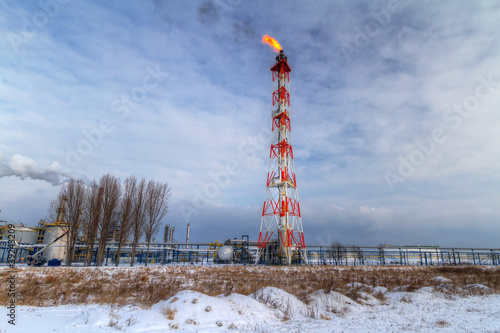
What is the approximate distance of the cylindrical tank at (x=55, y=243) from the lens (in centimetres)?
4288

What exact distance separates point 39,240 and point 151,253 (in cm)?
1920

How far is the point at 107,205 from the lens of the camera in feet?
111

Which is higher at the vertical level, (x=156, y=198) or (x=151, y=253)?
(x=156, y=198)

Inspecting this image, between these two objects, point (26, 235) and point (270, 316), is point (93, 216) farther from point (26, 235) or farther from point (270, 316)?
point (270, 316)

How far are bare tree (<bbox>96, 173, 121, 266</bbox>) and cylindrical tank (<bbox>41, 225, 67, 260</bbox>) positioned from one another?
14403mm

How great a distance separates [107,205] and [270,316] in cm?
3087

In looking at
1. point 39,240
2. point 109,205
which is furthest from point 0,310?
point 39,240

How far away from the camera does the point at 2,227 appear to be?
41.7 metres

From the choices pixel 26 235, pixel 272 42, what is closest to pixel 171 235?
pixel 26 235

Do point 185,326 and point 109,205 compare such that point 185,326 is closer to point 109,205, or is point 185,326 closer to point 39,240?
point 109,205

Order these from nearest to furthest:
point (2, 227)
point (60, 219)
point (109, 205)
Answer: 1. point (109, 205)
2. point (2, 227)
3. point (60, 219)

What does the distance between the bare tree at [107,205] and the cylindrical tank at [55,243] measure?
14.4 meters

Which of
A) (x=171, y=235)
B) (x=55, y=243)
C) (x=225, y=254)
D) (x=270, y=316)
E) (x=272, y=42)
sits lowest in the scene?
(x=225, y=254)

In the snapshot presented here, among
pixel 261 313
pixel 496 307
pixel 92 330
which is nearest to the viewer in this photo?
pixel 92 330
